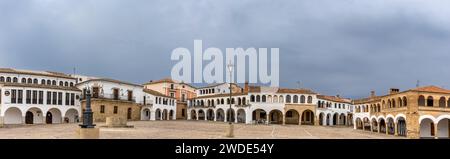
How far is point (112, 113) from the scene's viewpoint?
5594 centimetres

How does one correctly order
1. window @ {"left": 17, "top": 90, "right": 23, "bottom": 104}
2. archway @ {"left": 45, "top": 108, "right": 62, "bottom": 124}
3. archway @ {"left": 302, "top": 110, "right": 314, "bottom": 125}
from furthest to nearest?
archway @ {"left": 302, "top": 110, "right": 314, "bottom": 125}
archway @ {"left": 45, "top": 108, "right": 62, "bottom": 124}
window @ {"left": 17, "top": 90, "right": 23, "bottom": 104}

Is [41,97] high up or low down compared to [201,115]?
up

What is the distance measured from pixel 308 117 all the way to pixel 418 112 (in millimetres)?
33634

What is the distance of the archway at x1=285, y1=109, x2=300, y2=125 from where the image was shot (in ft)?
228

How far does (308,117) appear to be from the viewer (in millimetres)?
71562

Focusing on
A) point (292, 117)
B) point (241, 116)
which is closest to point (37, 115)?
point (241, 116)

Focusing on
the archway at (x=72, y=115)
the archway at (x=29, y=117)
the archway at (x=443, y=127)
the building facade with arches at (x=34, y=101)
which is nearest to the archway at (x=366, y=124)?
the archway at (x=443, y=127)

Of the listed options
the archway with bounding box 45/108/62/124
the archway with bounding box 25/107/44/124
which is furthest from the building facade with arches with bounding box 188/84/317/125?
the archway with bounding box 25/107/44/124

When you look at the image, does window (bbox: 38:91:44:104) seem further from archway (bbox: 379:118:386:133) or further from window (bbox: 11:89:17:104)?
archway (bbox: 379:118:386:133)

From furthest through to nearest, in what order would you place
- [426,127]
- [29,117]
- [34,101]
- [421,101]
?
[29,117] → [34,101] → [426,127] → [421,101]

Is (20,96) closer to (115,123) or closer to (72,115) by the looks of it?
(72,115)

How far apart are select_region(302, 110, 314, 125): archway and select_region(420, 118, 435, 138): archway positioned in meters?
28.2

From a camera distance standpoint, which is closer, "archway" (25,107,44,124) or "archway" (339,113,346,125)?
"archway" (25,107,44,124)
